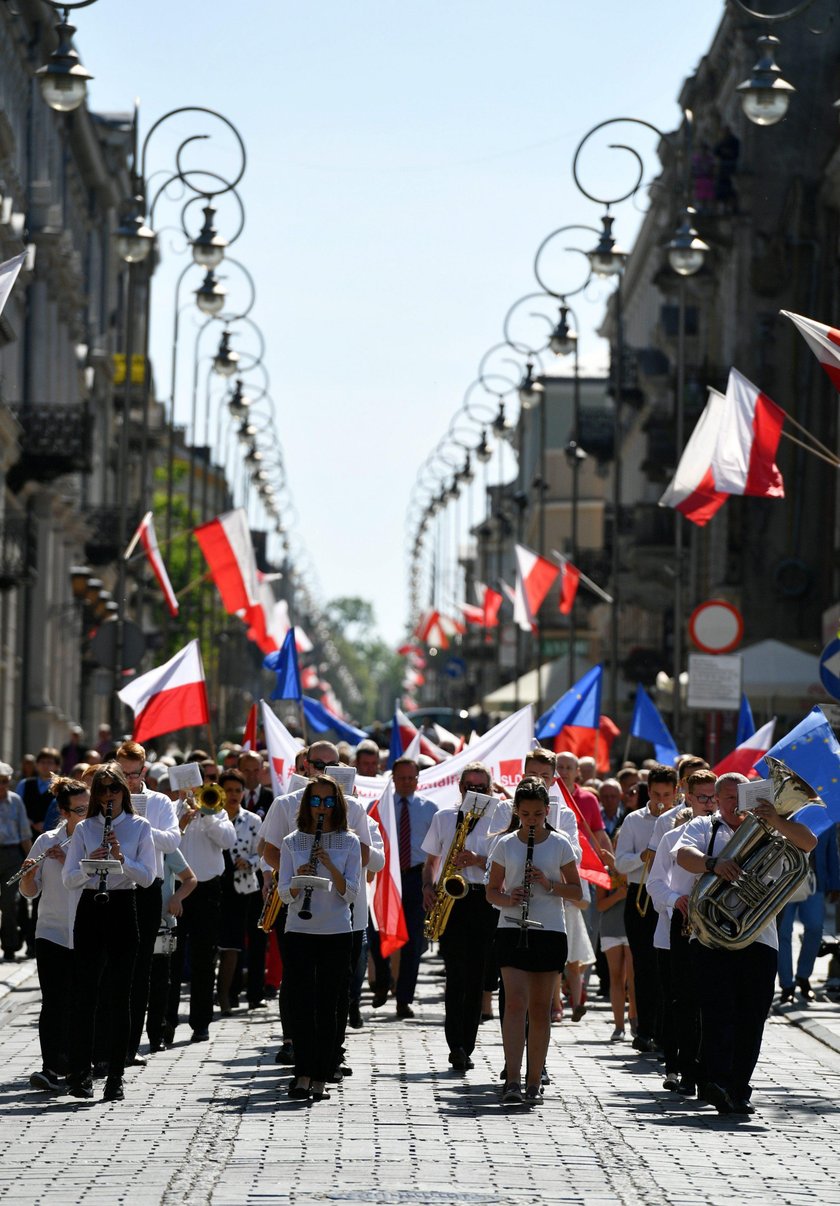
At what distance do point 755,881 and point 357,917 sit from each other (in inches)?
95.4

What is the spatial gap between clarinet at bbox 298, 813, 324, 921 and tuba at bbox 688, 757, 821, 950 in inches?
76.9

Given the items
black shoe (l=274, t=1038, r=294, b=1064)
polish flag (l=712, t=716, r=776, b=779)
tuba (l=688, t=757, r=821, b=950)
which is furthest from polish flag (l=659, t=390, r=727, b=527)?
tuba (l=688, t=757, r=821, b=950)

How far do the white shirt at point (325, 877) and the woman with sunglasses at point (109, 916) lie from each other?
0.74 metres

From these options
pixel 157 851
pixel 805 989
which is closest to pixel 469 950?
pixel 157 851

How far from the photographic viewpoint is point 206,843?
16281mm

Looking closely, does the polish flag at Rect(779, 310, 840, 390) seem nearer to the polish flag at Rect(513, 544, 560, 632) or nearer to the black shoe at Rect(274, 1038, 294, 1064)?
the black shoe at Rect(274, 1038, 294, 1064)

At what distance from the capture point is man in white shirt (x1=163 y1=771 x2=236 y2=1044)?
52.0 feet

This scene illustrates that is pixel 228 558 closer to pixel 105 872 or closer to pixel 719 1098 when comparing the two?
pixel 105 872

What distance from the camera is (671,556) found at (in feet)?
186

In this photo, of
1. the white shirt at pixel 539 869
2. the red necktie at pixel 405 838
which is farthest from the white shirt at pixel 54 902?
the red necktie at pixel 405 838

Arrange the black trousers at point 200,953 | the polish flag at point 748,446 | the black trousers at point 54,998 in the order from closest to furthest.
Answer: the black trousers at point 54,998 < the black trousers at point 200,953 < the polish flag at point 748,446

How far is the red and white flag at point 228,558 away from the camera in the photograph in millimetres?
30078

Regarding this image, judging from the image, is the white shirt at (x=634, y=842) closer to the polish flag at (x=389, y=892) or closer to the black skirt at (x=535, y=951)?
the polish flag at (x=389, y=892)

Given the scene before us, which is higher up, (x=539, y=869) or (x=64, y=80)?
(x=64, y=80)
